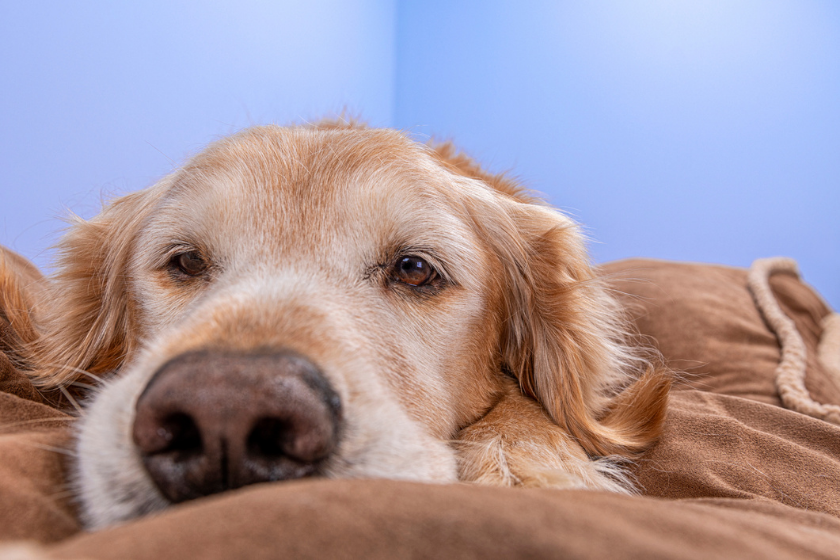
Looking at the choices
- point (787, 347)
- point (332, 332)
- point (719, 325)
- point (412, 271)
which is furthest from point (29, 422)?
point (787, 347)

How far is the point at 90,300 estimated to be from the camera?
2006mm

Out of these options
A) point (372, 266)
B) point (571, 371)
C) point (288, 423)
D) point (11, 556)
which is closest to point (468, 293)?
→ point (372, 266)

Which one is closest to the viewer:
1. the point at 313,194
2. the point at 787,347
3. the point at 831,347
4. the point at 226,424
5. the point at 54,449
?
the point at 226,424

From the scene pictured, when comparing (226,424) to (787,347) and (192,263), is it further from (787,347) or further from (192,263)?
(787,347)

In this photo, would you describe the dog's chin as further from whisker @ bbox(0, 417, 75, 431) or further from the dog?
whisker @ bbox(0, 417, 75, 431)

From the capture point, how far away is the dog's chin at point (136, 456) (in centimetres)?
93

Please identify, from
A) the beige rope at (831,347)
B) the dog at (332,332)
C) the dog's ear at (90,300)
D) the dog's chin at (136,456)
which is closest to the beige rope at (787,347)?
the beige rope at (831,347)

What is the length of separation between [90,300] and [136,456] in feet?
4.32

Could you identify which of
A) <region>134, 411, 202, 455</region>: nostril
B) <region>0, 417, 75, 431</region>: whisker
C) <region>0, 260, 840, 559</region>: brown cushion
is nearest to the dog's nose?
<region>134, 411, 202, 455</region>: nostril

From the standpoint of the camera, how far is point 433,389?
60.7 inches

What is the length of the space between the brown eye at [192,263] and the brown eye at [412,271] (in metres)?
0.60

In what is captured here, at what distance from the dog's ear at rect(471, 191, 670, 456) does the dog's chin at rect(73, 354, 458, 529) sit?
2.45ft

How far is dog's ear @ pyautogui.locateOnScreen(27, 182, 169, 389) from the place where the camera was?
189 cm

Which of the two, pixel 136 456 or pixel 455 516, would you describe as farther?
pixel 136 456
